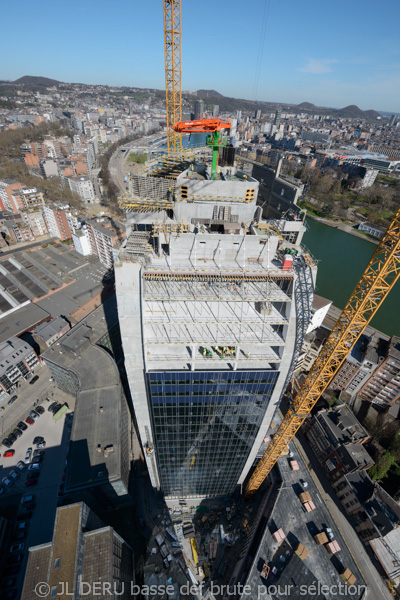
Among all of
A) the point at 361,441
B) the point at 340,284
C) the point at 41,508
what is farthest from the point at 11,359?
the point at 340,284

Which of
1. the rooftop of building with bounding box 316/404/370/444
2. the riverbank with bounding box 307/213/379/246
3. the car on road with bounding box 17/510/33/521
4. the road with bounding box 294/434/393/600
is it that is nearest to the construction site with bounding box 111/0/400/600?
the rooftop of building with bounding box 316/404/370/444

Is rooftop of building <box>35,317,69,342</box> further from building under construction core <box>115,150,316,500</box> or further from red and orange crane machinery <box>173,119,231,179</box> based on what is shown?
red and orange crane machinery <box>173,119,231,179</box>

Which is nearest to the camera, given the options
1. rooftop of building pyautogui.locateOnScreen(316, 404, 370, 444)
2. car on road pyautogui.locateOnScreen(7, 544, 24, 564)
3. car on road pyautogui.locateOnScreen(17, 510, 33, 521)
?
car on road pyautogui.locateOnScreen(7, 544, 24, 564)

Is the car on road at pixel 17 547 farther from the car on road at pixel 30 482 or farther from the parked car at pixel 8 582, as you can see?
the car on road at pixel 30 482

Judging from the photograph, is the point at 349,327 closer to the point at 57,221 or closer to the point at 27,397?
the point at 27,397

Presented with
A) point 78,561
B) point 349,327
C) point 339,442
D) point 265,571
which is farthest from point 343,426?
point 78,561
